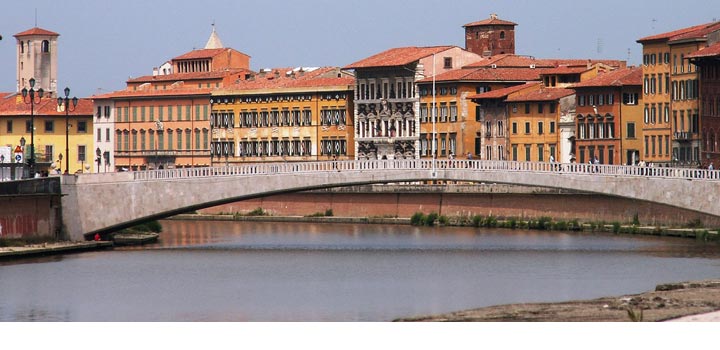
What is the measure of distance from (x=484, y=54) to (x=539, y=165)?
39436 millimetres

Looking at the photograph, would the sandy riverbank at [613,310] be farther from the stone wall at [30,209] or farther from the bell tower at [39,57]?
the bell tower at [39,57]

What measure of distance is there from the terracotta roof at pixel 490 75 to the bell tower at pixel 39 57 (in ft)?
68.4

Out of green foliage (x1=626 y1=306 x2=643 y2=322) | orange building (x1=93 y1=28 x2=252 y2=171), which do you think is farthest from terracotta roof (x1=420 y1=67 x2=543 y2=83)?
green foliage (x1=626 y1=306 x2=643 y2=322)

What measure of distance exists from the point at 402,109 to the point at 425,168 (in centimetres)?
3409

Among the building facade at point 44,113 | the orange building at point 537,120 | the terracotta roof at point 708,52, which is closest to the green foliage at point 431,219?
the orange building at point 537,120

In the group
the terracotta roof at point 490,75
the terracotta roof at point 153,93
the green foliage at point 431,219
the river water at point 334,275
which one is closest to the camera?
the river water at point 334,275

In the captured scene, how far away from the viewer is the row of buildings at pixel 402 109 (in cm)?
8488

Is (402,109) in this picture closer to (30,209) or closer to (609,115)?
(609,115)

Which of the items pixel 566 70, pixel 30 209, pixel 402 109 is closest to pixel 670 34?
pixel 566 70

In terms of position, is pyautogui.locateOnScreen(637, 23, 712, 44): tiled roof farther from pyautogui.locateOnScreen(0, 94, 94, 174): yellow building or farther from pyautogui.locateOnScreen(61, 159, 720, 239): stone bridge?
pyautogui.locateOnScreen(0, 94, 94, 174): yellow building

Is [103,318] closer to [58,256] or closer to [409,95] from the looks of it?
[58,256]

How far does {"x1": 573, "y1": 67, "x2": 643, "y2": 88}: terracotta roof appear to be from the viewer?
287 ft

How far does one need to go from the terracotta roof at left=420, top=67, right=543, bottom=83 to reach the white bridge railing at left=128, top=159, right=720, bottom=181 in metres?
27.8
